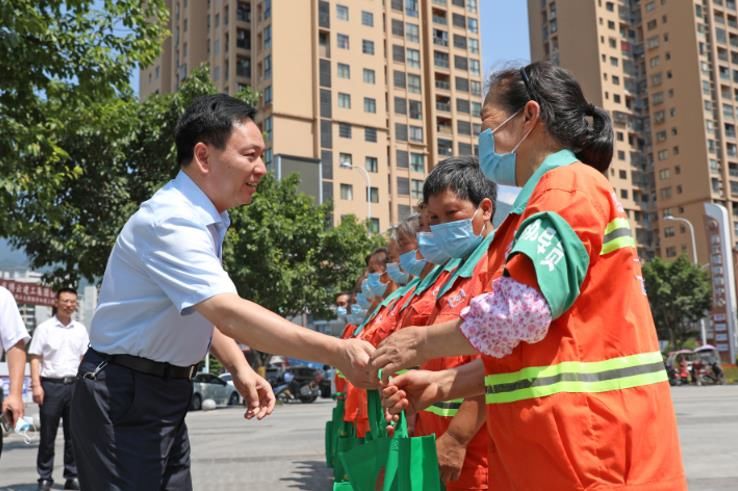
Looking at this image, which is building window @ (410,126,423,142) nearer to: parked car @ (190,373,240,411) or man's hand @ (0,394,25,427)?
parked car @ (190,373,240,411)

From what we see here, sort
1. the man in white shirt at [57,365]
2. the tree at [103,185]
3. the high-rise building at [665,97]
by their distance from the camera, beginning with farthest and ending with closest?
the high-rise building at [665,97] → the tree at [103,185] → the man in white shirt at [57,365]

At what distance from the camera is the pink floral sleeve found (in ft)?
6.17

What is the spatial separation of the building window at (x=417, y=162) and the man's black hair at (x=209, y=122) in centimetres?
6303

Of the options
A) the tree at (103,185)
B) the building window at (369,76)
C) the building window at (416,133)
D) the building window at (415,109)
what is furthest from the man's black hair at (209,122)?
the building window at (415,109)

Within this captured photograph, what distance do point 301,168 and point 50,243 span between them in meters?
35.1

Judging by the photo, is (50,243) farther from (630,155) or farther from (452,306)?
(630,155)

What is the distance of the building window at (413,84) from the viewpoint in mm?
67562

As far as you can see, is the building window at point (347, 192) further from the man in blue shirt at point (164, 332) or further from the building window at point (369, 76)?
the man in blue shirt at point (164, 332)

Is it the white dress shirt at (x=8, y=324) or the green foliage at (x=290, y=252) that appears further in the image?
the green foliage at (x=290, y=252)

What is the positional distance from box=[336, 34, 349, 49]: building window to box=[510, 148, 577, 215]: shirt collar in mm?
59445

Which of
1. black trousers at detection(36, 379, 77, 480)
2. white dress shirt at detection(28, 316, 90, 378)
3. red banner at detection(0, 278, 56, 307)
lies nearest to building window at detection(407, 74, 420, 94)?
red banner at detection(0, 278, 56, 307)

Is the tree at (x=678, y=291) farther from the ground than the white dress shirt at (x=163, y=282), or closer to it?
farther from the ground

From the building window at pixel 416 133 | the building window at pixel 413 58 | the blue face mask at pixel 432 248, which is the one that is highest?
the building window at pixel 413 58

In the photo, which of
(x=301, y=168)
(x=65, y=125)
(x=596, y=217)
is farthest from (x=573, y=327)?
(x=301, y=168)
